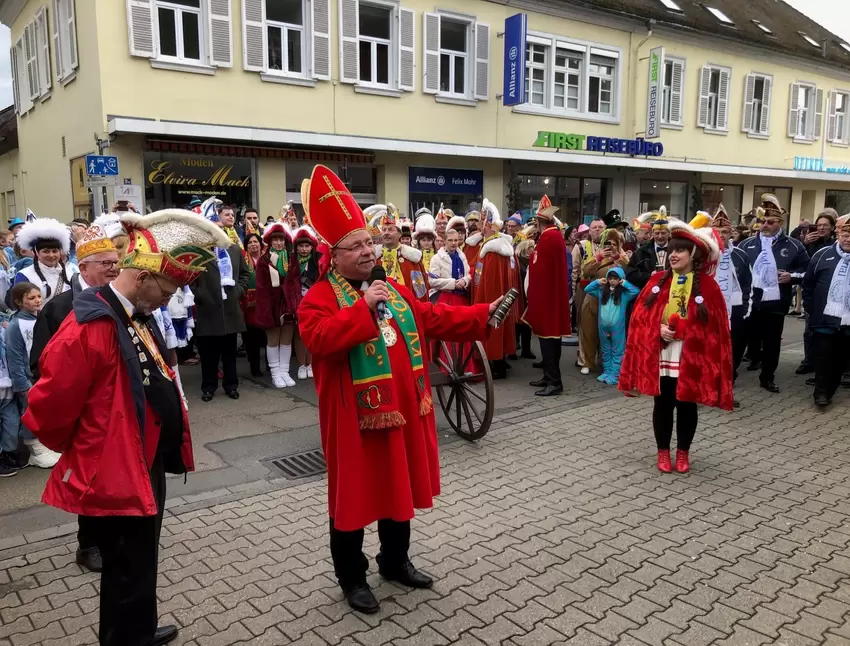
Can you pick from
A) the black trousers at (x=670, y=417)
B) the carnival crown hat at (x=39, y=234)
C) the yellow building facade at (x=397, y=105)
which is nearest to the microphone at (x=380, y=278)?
the black trousers at (x=670, y=417)

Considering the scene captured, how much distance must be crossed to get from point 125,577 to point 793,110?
1063 inches

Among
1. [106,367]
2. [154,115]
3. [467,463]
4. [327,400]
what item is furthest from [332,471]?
[154,115]

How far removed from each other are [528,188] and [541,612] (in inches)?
658

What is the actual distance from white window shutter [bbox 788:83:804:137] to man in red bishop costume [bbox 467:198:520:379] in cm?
2027

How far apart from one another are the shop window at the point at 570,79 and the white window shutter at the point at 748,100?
18.8 ft

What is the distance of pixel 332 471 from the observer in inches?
128

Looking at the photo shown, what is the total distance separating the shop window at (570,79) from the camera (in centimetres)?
1827

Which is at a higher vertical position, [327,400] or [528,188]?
[528,188]

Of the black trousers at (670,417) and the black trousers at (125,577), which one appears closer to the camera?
the black trousers at (125,577)

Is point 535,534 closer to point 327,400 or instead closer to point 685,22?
point 327,400

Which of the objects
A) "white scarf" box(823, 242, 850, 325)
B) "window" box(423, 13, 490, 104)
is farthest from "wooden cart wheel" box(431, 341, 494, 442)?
"window" box(423, 13, 490, 104)

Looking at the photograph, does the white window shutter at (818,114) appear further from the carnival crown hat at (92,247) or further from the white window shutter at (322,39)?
the carnival crown hat at (92,247)

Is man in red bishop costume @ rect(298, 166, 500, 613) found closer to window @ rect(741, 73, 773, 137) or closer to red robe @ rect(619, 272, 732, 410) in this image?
red robe @ rect(619, 272, 732, 410)

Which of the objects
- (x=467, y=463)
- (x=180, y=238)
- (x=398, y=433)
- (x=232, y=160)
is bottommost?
(x=467, y=463)
